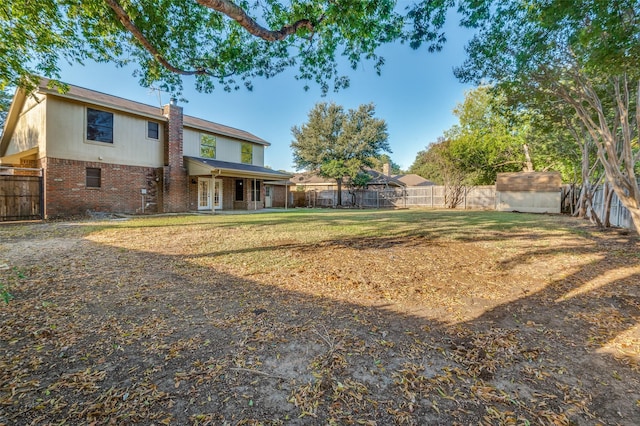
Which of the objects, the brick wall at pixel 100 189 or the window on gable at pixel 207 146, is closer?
the brick wall at pixel 100 189

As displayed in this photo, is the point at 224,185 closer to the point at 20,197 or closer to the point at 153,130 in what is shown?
the point at 153,130

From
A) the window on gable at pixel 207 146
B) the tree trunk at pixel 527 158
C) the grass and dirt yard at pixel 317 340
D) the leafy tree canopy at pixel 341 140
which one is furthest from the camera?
the leafy tree canopy at pixel 341 140

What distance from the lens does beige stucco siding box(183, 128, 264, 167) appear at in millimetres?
16591

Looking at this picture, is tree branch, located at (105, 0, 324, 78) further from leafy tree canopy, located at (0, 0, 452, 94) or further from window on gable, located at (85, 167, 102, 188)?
window on gable, located at (85, 167, 102, 188)

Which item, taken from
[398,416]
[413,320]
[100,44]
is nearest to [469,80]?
[413,320]

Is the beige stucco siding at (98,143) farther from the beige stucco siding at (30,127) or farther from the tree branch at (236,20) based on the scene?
the tree branch at (236,20)

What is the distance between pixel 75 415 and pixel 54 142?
14263 mm

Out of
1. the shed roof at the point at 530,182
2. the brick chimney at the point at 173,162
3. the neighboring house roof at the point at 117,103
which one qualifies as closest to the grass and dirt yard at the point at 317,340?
the neighboring house roof at the point at 117,103

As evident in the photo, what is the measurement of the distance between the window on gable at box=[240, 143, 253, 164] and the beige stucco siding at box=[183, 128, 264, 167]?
11.0 inches

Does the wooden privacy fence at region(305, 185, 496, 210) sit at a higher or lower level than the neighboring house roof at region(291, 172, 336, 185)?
lower

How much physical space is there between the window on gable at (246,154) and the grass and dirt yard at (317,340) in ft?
50.6

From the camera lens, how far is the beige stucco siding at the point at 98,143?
11.6m

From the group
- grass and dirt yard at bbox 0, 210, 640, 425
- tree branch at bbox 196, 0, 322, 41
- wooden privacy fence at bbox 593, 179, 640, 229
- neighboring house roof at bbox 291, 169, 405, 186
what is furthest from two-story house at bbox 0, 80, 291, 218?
wooden privacy fence at bbox 593, 179, 640, 229

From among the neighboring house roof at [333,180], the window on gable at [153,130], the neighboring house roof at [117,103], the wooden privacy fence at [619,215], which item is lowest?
the wooden privacy fence at [619,215]
